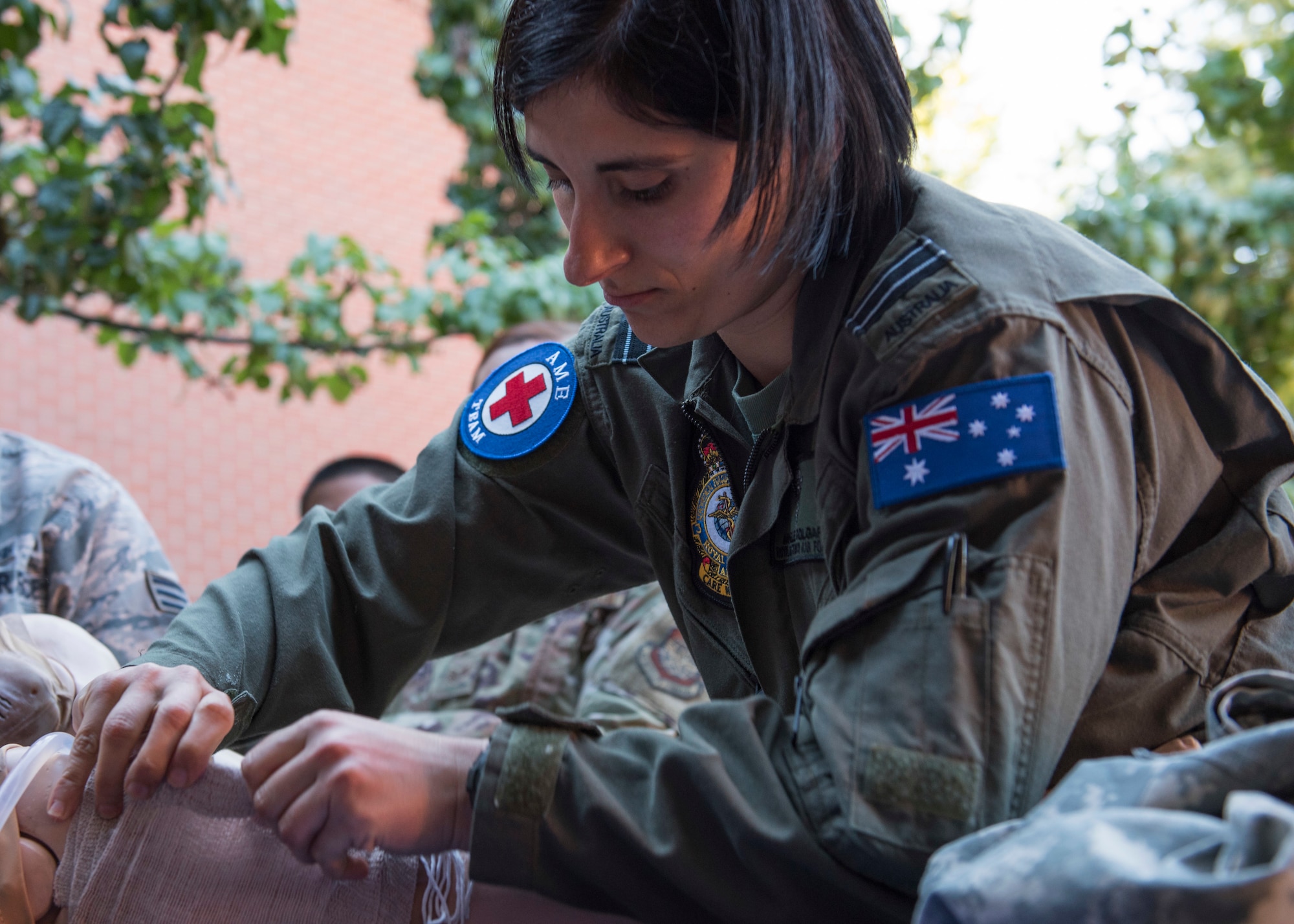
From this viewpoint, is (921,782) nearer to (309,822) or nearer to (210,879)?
(309,822)

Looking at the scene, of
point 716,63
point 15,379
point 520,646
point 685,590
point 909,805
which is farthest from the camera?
point 15,379

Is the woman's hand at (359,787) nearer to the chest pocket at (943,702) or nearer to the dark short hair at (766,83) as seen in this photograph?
the chest pocket at (943,702)

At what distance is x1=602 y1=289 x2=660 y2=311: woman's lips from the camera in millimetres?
989

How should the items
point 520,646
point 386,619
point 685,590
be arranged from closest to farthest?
Result: point 685,590
point 386,619
point 520,646

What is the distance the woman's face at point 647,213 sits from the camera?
2.94 ft

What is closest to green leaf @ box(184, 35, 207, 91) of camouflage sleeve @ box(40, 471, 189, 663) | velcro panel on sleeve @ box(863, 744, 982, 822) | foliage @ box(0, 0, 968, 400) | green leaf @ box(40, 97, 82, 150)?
foliage @ box(0, 0, 968, 400)

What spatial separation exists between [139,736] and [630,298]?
528 millimetres

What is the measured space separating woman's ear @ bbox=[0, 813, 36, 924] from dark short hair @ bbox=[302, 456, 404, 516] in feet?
8.09

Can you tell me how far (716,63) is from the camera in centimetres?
87

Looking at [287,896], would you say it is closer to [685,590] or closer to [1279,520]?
[685,590]

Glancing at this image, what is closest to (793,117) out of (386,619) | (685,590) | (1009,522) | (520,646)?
(1009,522)

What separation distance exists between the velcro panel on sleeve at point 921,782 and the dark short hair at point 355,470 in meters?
2.76

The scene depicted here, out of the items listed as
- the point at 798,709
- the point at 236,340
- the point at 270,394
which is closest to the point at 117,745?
the point at 798,709

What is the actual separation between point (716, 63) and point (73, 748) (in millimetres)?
727
